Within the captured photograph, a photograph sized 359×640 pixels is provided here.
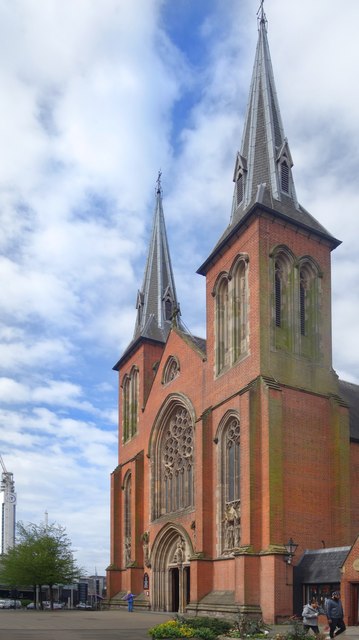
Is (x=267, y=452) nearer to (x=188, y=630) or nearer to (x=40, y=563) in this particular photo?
(x=188, y=630)

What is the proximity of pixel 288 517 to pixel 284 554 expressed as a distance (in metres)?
1.93

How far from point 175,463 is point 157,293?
1494 centimetres

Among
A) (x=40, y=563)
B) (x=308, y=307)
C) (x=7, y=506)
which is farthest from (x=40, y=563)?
(x=7, y=506)

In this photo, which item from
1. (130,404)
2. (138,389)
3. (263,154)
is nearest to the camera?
(263,154)

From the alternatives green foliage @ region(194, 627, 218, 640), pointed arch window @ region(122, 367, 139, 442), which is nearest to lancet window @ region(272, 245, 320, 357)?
green foliage @ region(194, 627, 218, 640)

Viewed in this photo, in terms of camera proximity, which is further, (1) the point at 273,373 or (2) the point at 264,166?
(2) the point at 264,166

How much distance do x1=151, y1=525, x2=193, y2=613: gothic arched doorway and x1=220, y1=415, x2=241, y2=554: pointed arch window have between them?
17.6ft

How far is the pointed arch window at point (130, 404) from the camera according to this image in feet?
160

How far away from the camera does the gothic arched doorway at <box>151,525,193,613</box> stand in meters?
37.4

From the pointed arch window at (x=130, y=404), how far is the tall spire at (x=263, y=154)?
53.6 ft

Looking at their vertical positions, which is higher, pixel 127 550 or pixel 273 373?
pixel 273 373

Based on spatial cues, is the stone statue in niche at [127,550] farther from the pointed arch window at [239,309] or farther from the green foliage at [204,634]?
the green foliage at [204,634]

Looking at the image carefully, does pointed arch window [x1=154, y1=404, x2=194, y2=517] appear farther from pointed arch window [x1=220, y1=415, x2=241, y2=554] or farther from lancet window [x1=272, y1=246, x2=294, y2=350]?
lancet window [x1=272, y1=246, x2=294, y2=350]

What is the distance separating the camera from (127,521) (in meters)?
46.9
